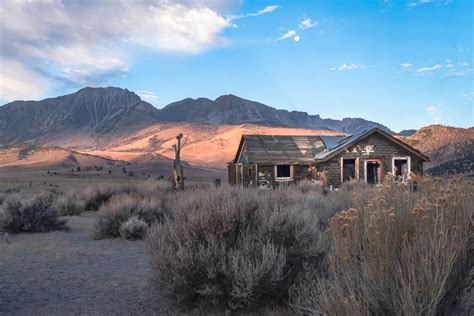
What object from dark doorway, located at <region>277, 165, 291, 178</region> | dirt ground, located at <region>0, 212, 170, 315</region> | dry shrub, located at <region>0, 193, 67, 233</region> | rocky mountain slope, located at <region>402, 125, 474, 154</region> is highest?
rocky mountain slope, located at <region>402, 125, 474, 154</region>

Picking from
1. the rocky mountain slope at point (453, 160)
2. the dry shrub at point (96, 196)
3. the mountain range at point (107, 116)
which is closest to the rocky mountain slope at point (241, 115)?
the mountain range at point (107, 116)

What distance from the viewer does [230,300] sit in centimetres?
458

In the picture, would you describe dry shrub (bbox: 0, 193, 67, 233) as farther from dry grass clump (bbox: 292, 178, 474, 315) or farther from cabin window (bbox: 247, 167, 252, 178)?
cabin window (bbox: 247, 167, 252, 178)

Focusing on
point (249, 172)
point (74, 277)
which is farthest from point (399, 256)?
point (249, 172)

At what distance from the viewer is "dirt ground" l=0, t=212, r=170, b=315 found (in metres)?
5.07

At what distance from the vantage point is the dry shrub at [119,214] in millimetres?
10522

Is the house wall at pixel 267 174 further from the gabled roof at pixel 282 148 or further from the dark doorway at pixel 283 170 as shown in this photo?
the dark doorway at pixel 283 170

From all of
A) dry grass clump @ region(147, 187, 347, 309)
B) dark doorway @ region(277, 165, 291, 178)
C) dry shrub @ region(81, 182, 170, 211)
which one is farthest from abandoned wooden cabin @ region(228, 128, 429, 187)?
dry grass clump @ region(147, 187, 347, 309)

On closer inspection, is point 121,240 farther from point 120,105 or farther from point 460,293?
point 120,105

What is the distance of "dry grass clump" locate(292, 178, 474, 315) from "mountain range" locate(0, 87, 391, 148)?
114 metres

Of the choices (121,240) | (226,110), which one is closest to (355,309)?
(121,240)

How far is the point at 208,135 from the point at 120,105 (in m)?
56.4

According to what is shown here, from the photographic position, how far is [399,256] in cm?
316

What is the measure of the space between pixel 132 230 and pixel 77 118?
135 metres
